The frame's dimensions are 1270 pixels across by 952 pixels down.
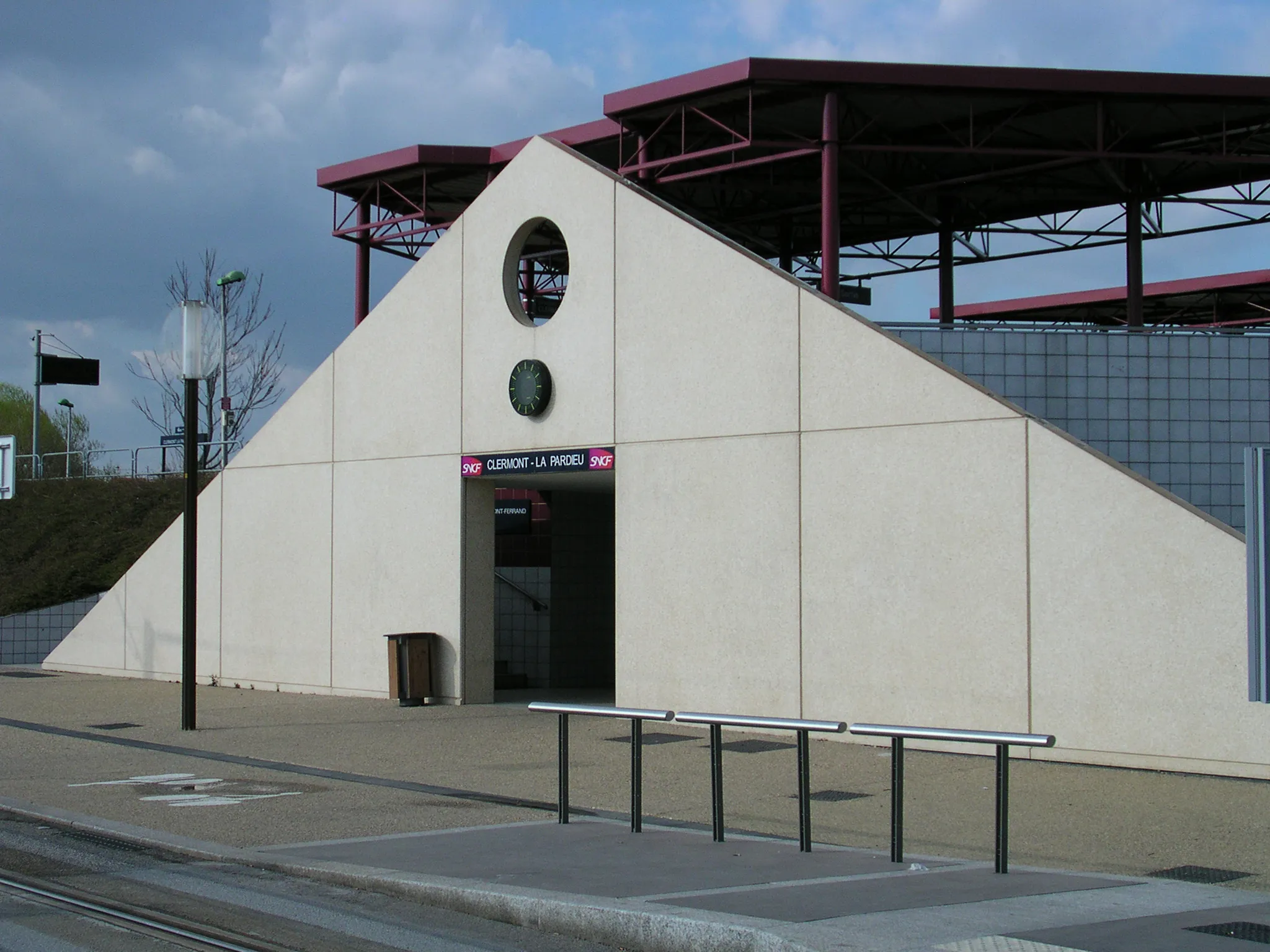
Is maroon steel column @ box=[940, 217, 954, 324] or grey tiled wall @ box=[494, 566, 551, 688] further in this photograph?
maroon steel column @ box=[940, 217, 954, 324]

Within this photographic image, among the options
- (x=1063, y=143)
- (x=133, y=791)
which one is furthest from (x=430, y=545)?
(x=1063, y=143)

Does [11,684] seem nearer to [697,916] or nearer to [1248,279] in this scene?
[697,916]

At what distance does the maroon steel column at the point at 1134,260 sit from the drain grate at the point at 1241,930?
19736 millimetres

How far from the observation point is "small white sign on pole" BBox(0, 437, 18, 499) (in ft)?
96.9

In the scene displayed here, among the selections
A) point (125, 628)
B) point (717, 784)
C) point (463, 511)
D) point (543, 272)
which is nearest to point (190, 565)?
point (463, 511)

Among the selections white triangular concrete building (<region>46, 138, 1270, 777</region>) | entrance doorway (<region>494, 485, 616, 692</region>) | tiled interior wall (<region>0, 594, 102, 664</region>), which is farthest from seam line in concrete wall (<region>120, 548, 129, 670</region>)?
entrance doorway (<region>494, 485, 616, 692</region>)

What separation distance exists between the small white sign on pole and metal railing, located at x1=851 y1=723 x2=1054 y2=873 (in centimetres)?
2609

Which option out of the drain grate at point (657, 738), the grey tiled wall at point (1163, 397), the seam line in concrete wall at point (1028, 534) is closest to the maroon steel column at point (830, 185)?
the grey tiled wall at point (1163, 397)

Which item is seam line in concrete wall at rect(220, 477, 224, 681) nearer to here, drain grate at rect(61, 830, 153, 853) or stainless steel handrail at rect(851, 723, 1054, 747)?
drain grate at rect(61, 830, 153, 853)

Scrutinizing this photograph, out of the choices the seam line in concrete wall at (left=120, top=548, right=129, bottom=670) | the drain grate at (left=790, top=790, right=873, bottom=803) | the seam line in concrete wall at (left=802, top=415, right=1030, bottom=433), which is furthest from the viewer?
the seam line in concrete wall at (left=120, top=548, right=129, bottom=670)

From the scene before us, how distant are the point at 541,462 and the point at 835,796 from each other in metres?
7.14

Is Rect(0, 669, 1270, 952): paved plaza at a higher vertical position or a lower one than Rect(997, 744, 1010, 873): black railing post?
lower

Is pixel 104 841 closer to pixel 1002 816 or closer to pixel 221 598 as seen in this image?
pixel 1002 816

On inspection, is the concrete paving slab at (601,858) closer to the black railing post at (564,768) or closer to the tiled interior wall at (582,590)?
the black railing post at (564,768)
